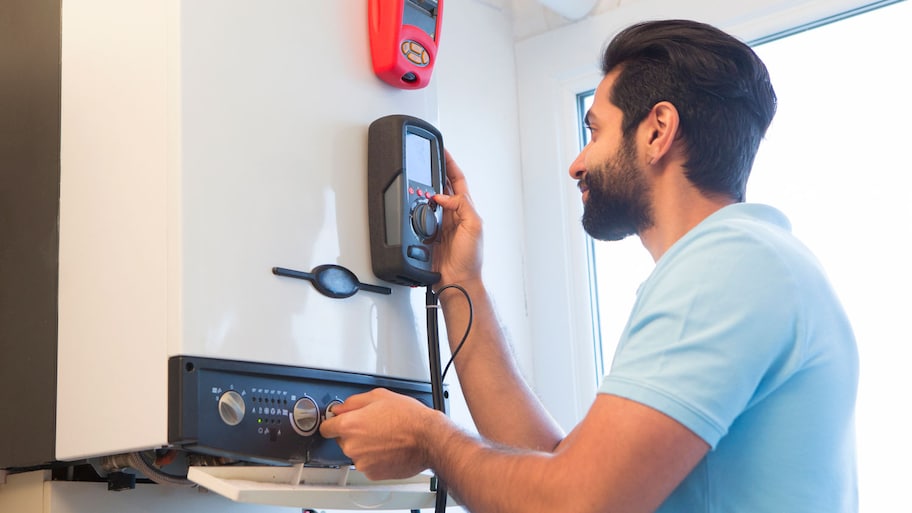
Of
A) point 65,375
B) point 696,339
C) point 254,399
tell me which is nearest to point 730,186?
point 696,339

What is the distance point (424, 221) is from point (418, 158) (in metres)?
0.10

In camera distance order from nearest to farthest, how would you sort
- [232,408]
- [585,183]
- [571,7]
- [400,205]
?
[232,408] < [400,205] < [585,183] < [571,7]

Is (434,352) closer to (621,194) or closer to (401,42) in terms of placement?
(621,194)

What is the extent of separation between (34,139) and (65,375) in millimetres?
318

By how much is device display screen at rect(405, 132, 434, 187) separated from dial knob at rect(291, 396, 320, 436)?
0.35 meters

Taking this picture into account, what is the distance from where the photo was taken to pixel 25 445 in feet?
3.92

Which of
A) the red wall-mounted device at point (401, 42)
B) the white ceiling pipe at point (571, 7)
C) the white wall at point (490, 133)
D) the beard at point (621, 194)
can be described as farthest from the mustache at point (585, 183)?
the white ceiling pipe at point (571, 7)

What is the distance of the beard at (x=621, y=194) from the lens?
1355mm

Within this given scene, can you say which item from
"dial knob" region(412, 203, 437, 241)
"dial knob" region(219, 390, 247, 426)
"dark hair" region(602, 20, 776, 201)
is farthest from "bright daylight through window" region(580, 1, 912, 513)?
"dial knob" region(219, 390, 247, 426)

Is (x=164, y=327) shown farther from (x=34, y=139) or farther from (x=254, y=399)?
(x=34, y=139)

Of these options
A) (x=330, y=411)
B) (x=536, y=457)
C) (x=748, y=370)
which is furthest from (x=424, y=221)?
(x=748, y=370)

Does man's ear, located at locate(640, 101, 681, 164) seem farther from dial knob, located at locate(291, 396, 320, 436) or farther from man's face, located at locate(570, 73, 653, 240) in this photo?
dial knob, located at locate(291, 396, 320, 436)

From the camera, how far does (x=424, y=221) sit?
4.47ft

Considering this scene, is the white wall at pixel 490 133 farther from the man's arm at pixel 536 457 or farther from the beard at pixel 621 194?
the man's arm at pixel 536 457
